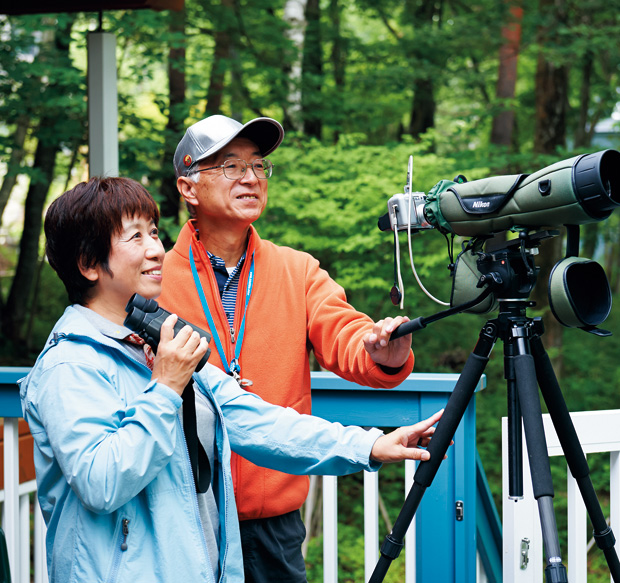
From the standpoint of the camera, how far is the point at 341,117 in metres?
7.24

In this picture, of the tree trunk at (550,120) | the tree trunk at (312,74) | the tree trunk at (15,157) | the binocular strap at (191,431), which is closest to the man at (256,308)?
the binocular strap at (191,431)

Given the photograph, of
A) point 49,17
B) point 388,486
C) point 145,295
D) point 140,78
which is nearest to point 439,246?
point 388,486

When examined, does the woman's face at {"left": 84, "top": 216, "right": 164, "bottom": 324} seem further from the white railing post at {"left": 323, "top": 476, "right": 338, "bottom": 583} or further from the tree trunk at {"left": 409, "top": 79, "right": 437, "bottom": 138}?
the tree trunk at {"left": 409, "top": 79, "right": 437, "bottom": 138}

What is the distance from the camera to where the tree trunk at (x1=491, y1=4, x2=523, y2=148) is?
7.62m

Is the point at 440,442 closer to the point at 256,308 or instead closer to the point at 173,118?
the point at 256,308

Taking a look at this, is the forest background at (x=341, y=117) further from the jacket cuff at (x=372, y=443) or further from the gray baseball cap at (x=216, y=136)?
the jacket cuff at (x=372, y=443)

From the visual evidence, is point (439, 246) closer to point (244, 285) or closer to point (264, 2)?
point (264, 2)

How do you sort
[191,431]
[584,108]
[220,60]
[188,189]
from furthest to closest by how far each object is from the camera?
1. [584,108]
2. [220,60]
3. [188,189]
4. [191,431]

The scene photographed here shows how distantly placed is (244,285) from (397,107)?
23.1 ft

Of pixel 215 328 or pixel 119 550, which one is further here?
pixel 215 328

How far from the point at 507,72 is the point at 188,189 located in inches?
278

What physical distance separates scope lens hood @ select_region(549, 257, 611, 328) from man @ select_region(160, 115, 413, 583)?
447 millimetres

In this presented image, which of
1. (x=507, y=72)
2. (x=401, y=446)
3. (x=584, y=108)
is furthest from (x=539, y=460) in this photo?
(x=584, y=108)

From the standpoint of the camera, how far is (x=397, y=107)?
28.5 feet
